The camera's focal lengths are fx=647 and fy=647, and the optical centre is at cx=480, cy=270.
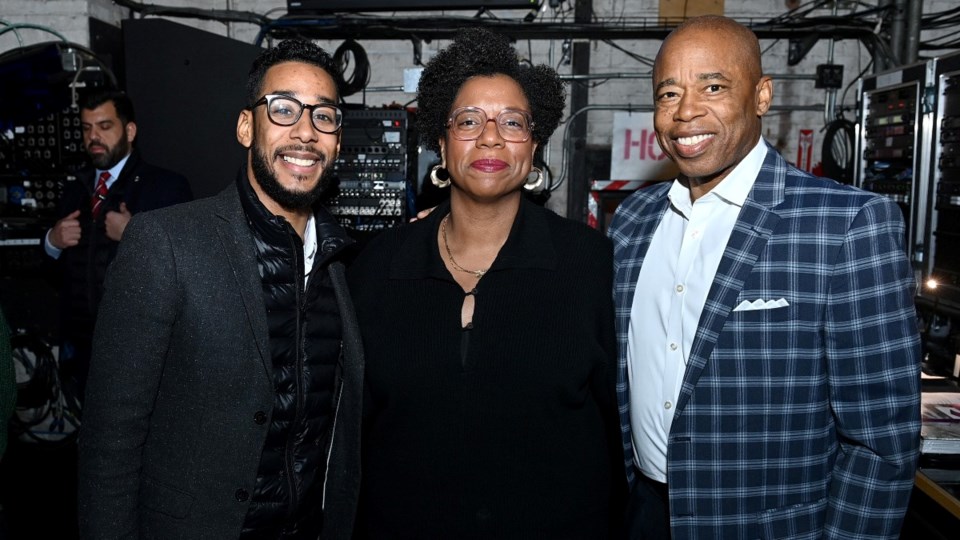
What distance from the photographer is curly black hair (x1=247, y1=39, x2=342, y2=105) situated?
A: 1526 mm

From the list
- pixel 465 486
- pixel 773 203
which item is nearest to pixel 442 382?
pixel 465 486

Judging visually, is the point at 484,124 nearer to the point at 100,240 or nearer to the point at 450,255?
the point at 450,255

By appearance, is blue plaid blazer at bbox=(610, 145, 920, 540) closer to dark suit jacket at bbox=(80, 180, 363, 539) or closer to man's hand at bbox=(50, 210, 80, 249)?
dark suit jacket at bbox=(80, 180, 363, 539)

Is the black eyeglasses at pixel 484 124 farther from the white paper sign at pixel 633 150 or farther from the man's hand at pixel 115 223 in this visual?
the white paper sign at pixel 633 150

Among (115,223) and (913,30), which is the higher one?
(913,30)

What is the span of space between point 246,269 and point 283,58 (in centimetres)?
53

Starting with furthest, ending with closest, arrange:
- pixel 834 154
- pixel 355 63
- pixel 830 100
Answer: pixel 830 100 < pixel 355 63 < pixel 834 154

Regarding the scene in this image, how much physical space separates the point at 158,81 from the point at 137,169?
0.62 m

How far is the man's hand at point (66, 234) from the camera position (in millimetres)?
3066

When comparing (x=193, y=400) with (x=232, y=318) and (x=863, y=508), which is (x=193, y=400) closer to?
(x=232, y=318)

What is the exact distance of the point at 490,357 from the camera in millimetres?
1528

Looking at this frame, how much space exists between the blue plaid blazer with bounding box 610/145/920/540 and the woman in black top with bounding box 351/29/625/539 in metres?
0.27

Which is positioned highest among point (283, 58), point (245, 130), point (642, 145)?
point (642, 145)

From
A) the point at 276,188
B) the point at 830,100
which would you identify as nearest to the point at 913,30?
the point at 830,100
